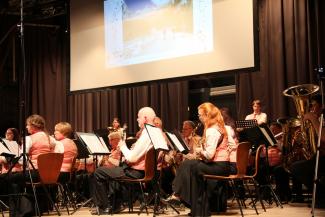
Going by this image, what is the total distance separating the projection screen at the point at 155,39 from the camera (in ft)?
26.3

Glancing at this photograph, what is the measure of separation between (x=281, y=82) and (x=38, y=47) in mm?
7206

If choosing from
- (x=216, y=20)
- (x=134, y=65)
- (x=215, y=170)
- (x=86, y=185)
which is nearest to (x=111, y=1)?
(x=134, y=65)

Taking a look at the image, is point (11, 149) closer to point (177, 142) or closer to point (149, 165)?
point (149, 165)

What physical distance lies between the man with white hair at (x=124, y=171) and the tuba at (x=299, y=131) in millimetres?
1841

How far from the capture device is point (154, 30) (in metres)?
9.16

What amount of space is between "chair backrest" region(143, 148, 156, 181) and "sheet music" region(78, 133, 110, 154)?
2.60 ft

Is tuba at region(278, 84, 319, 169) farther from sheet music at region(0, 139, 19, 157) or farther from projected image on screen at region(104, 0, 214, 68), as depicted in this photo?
sheet music at region(0, 139, 19, 157)

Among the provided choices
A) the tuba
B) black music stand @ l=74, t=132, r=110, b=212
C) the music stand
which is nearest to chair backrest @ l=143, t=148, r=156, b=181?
the music stand

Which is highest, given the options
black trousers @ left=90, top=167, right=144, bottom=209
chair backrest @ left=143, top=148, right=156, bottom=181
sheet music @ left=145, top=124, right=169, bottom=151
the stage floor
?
sheet music @ left=145, top=124, right=169, bottom=151

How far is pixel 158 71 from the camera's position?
902 cm

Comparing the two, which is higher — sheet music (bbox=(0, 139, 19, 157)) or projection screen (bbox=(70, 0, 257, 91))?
projection screen (bbox=(70, 0, 257, 91))

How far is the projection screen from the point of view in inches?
315

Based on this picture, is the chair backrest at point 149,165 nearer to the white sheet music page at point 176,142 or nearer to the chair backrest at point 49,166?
the white sheet music page at point 176,142

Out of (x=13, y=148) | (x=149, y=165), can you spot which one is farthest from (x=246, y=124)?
(x=13, y=148)
